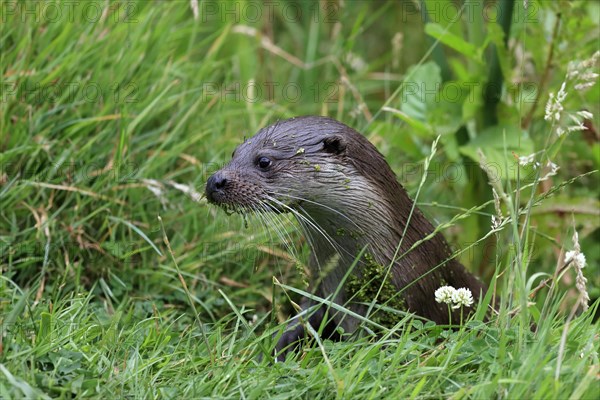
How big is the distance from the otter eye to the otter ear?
191mm

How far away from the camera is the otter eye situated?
301cm

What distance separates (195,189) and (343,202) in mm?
986

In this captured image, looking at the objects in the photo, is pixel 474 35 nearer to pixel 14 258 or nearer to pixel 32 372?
pixel 14 258

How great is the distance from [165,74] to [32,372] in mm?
2044

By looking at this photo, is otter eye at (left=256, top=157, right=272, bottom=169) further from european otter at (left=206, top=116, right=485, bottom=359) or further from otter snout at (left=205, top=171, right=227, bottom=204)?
otter snout at (left=205, top=171, right=227, bottom=204)

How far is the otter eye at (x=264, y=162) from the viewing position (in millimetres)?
3006

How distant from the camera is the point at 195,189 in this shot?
12.3 feet

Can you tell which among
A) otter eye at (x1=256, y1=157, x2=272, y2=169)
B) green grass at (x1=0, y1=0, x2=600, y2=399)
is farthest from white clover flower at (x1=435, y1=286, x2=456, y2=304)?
otter eye at (x1=256, y1=157, x2=272, y2=169)

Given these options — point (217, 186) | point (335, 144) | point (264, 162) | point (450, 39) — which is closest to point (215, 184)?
point (217, 186)

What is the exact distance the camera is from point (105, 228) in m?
3.63

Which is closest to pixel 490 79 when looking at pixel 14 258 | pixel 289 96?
pixel 289 96

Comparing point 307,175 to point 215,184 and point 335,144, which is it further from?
point 215,184

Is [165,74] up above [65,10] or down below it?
below

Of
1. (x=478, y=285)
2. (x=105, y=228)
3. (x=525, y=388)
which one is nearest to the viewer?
(x=525, y=388)
